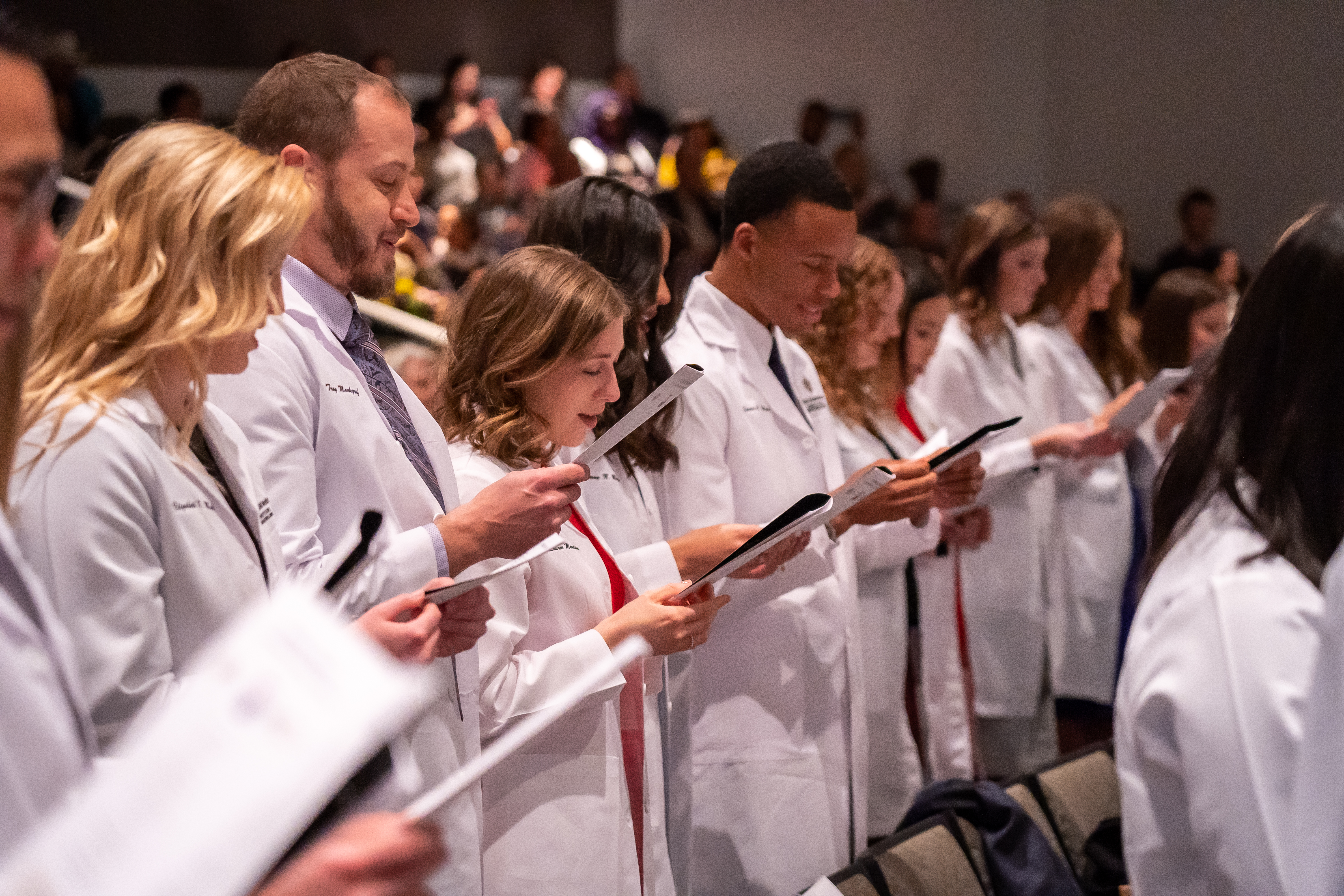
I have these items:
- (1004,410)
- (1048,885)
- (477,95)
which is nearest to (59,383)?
(1048,885)

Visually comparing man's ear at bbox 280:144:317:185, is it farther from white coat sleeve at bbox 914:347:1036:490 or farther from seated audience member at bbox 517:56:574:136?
seated audience member at bbox 517:56:574:136

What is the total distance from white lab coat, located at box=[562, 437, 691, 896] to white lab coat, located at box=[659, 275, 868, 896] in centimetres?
8

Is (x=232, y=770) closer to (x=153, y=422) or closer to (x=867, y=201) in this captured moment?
(x=153, y=422)

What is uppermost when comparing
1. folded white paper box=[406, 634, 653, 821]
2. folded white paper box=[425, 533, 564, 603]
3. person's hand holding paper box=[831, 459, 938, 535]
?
folded white paper box=[406, 634, 653, 821]

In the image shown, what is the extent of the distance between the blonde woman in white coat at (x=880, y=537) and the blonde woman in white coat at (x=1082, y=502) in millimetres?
769

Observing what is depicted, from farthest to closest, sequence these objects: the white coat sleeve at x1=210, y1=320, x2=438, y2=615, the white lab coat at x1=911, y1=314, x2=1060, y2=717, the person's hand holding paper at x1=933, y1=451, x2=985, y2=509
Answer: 1. the white lab coat at x1=911, y1=314, x2=1060, y2=717
2. the person's hand holding paper at x1=933, y1=451, x2=985, y2=509
3. the white coat sleeve at x1=210, y1=320, x2=438, y2=615

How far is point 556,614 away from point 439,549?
283mm

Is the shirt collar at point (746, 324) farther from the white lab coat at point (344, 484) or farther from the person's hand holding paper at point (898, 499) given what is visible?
the white lab coat at point (344, 484)

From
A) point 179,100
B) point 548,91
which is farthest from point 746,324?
point 548,91

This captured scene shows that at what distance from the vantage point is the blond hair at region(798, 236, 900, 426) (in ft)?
11.0

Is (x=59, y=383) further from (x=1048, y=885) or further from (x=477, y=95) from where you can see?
(x=477, y=95)

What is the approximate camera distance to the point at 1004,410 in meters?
3.94

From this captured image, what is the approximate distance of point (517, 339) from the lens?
6.50 feet

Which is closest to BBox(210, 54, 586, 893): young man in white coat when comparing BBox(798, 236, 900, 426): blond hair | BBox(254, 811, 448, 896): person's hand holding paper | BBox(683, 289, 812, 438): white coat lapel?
BBox(254, 811, 448, 896): person's hand holding paper
